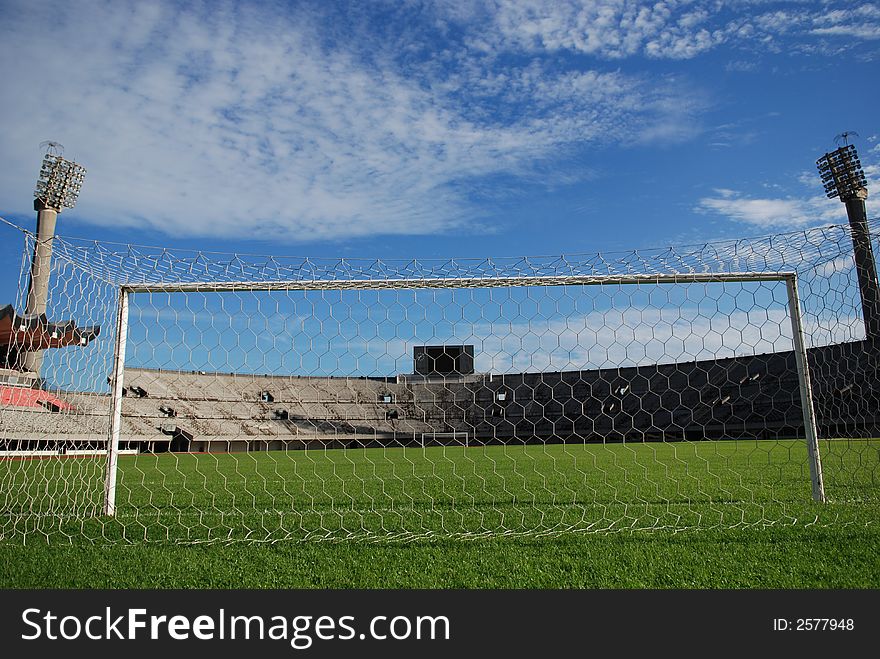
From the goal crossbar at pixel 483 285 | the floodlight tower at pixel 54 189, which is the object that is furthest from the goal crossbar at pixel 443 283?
the floodlight tower at pixel 54 189

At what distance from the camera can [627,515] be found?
4.65 m

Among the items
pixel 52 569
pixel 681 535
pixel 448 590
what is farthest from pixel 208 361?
pixel 681 535

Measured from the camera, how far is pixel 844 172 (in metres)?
35.4

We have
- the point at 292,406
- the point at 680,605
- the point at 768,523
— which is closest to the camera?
the point at 680,605

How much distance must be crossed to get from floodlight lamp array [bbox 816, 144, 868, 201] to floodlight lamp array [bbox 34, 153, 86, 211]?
4912 centimetres

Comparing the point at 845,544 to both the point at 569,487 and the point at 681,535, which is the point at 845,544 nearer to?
the point at 681,535

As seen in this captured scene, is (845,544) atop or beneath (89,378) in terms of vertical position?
beneath

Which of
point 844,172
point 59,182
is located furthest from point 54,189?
point 844,172

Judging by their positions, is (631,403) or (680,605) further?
(631,403)

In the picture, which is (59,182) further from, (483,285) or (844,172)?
(844,172)

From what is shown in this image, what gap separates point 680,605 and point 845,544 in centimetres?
169

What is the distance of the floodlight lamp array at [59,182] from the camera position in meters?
37.2

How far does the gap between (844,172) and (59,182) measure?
169ft

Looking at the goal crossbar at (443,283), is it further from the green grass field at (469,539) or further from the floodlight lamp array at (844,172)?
the floodlight lamp array at (844,172)
